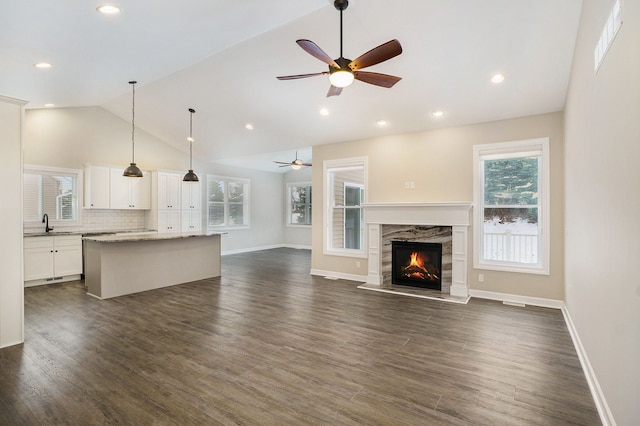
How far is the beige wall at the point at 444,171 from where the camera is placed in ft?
15.6

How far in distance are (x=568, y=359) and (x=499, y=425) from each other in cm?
153

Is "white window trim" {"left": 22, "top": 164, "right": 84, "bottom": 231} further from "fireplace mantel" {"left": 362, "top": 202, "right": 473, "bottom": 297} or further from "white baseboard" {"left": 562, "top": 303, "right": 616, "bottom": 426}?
"white baseboard" {"left": 562, "top": 303, "right": 616, "bottom": 426}

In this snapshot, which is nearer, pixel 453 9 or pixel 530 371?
pixel 530 371

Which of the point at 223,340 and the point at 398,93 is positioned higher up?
the point at 398,93

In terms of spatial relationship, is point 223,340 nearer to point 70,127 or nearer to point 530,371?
point 530,371

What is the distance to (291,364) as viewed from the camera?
2.97 meters

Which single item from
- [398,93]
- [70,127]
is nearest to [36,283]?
[70,127]

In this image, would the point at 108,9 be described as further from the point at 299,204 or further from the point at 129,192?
the point at 299,204

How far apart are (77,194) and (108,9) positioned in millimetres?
5395

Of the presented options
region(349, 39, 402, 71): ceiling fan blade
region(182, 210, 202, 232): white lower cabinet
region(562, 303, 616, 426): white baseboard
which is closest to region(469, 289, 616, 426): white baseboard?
region(562, 303, 616, 426): white baseboard

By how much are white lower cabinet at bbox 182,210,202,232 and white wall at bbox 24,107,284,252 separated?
46.5 inches

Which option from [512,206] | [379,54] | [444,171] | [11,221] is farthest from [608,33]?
[11,221]

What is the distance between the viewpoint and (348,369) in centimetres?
288

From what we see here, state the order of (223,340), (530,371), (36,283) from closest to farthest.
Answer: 1. (530,371)
2. (223,340)
3. (36,283)
